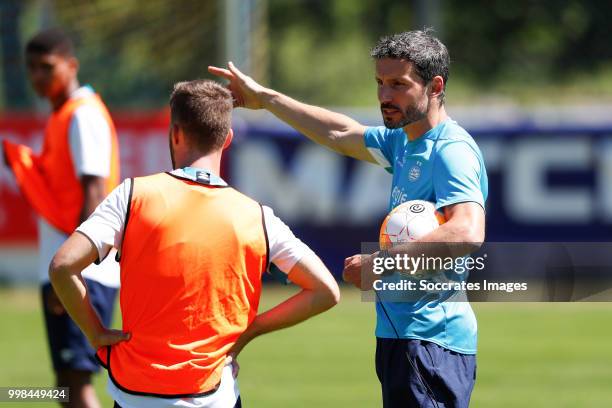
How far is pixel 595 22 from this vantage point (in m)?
28.6

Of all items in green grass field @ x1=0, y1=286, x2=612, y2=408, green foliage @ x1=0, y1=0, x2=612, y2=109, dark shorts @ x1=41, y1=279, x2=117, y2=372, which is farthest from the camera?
green foliage @ x1=0, y1=0, x2=612, y2=109

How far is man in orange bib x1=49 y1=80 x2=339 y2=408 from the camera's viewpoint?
14.1 feet

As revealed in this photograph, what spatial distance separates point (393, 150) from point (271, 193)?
10.2 meters

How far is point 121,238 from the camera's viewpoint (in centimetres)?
434

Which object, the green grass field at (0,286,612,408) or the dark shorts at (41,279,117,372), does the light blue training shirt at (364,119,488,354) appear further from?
the green grass field at (0,286,612,408)

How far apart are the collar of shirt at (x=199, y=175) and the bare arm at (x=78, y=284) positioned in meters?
0.43

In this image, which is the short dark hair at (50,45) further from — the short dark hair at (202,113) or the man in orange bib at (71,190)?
the short dark hair at (202,113)

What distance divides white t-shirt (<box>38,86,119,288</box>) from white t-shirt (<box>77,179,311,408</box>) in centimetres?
254

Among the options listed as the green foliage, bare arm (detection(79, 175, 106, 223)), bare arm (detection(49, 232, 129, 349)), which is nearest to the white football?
bare arm (detection(49, 232, 129, 349))

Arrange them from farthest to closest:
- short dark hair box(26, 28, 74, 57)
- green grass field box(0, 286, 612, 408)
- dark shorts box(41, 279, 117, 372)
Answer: green grass field box(0, 286, 612, 408) < short dark hair box(26, 28, 74, 57) < dark shorts box(41, 279, 117, 372)

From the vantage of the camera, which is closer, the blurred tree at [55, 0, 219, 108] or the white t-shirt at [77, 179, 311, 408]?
the white t-shirt at [77, 179, 311, 408]

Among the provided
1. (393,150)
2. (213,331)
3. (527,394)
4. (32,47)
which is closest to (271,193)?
(527,394)

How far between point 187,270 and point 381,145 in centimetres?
150

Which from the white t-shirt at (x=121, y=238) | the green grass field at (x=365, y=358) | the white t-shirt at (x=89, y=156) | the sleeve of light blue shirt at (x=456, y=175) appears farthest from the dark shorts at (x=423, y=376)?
the green grass field at (x=365, y=358)
